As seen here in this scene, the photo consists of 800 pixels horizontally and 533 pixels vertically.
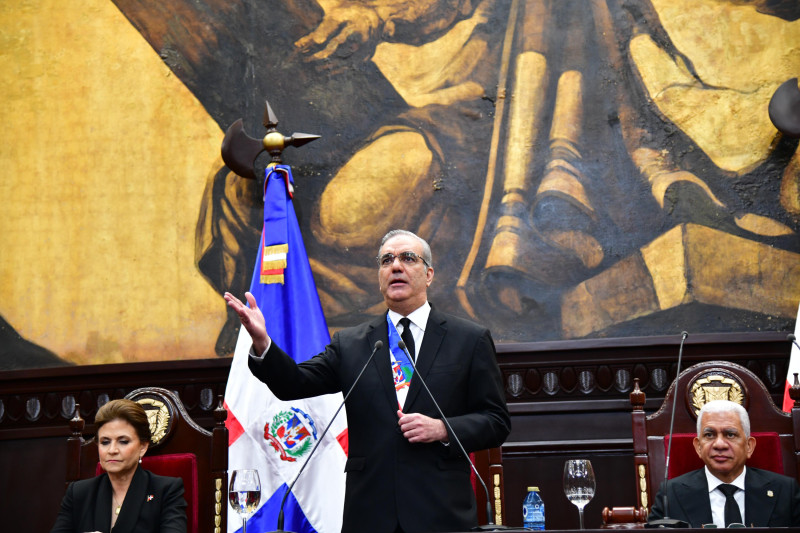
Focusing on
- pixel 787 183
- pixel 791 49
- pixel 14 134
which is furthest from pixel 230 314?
pixel 791 49

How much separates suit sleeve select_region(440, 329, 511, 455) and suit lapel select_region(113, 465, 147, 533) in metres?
→ 1.25

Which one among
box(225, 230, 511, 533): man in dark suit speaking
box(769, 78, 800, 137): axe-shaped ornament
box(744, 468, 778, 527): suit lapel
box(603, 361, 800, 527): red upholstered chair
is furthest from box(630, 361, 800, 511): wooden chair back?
box(769, 78, 800, 137): axe-shaped ornament

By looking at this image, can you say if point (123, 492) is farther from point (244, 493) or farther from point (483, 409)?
point (483, 409)

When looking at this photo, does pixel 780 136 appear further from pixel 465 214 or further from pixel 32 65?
pixel 32 65

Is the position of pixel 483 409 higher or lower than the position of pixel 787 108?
lower

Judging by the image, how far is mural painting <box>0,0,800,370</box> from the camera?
184 inches

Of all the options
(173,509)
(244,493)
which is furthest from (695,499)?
(173,509)

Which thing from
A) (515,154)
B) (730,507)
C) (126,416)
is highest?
(515,154)

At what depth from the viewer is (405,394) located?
2.90 meters

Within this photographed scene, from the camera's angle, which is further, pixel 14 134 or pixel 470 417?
pixel 14 134

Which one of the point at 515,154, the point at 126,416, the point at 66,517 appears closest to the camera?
the point at 66,517

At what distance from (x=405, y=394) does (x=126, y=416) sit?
113 centimetres

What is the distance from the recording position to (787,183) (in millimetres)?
4652

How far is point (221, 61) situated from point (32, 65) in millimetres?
1174
